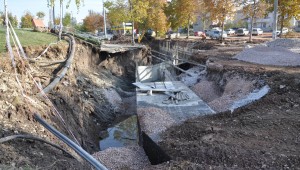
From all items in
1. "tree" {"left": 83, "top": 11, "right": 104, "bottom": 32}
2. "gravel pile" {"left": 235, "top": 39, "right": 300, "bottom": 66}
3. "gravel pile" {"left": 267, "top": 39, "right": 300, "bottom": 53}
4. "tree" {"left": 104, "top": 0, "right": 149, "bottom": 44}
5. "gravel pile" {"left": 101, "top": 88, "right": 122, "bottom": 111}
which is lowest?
"gravel pile" {"left": 101, "top": 88, "right": 122, "bottom": 111}

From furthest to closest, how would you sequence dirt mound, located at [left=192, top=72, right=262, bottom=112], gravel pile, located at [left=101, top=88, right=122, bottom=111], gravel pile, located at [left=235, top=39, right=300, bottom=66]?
1. gravel pile, located at [left=101, top=88, right=122, bottom=111]
2. gravel pile, located at [left=235, top=39, right=300, bottom=66]
3. dirt mound, located at [left=192, top=72, right=262, bottom=112]

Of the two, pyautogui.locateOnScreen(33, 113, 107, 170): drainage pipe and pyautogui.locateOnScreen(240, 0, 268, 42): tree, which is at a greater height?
pyautogui.locateOnScreen(240, 0, 268, 42): tree

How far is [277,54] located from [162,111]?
9350 mm

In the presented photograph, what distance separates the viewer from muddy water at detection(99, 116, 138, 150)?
11.6 m

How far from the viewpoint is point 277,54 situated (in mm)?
16844

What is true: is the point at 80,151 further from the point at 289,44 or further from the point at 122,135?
the point at 289,44

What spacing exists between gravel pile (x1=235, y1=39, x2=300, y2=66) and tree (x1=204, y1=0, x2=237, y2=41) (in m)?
10.5

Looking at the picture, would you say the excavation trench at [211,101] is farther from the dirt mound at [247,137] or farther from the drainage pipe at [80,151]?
the drainage pipe at [80,151]

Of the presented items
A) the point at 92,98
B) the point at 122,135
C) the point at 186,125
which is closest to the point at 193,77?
the point at 92,98

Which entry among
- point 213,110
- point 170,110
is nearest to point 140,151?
point 170,110

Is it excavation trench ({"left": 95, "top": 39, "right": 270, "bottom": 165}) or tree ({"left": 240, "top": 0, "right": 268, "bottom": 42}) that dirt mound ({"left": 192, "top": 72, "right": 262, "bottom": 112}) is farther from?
tree ({"left": 240, "top": 0, "right": 268, "bottom": 42})

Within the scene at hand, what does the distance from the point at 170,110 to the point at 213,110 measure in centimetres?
168

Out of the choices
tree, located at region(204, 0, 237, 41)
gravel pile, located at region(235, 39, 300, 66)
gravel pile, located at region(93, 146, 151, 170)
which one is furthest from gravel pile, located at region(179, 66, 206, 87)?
tree, located at region(204, 0, 237, 41)

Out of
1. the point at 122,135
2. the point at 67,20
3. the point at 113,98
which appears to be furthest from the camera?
the point at 67,20
